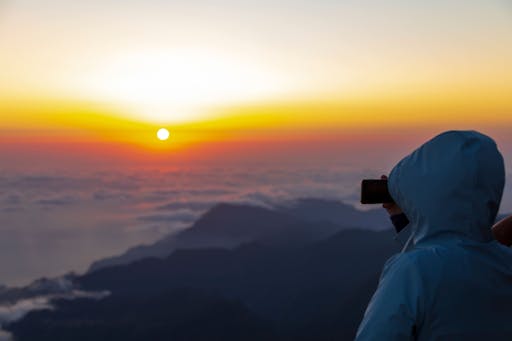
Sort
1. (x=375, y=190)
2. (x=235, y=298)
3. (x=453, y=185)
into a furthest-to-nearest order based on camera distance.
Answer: (x=235, y=298) < (x=375, y=190) < (x=453, y=185)

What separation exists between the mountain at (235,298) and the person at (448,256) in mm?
114173

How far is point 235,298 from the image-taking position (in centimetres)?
15538

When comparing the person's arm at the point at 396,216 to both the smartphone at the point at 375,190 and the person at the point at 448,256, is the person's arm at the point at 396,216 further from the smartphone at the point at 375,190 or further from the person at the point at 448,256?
the person at the point at 448,256

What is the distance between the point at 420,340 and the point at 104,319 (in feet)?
492

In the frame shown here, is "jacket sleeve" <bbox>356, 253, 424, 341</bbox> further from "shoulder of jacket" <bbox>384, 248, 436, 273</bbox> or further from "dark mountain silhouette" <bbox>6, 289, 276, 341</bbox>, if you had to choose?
"dark mountain silhouette" <bbox>6, 289, 276, 341</bbox>

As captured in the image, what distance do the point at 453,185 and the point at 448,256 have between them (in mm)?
281

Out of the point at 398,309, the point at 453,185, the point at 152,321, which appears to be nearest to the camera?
the point at 398,309

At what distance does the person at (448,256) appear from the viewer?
1636 millimetres

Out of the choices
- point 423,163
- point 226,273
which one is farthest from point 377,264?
point 423,163

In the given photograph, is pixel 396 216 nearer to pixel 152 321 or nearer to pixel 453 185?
pixel 453 185

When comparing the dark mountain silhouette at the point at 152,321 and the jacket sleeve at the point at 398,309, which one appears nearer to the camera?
the jacket sleeve at the point at 398,309

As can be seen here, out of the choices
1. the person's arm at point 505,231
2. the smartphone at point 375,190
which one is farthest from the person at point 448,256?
the person's arm at point 505,231

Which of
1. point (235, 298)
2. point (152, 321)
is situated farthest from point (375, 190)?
point (235, 298)

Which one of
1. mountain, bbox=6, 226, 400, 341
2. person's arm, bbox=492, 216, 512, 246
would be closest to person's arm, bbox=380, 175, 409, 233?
person's arm, bbox=492, 216, 512, 246
